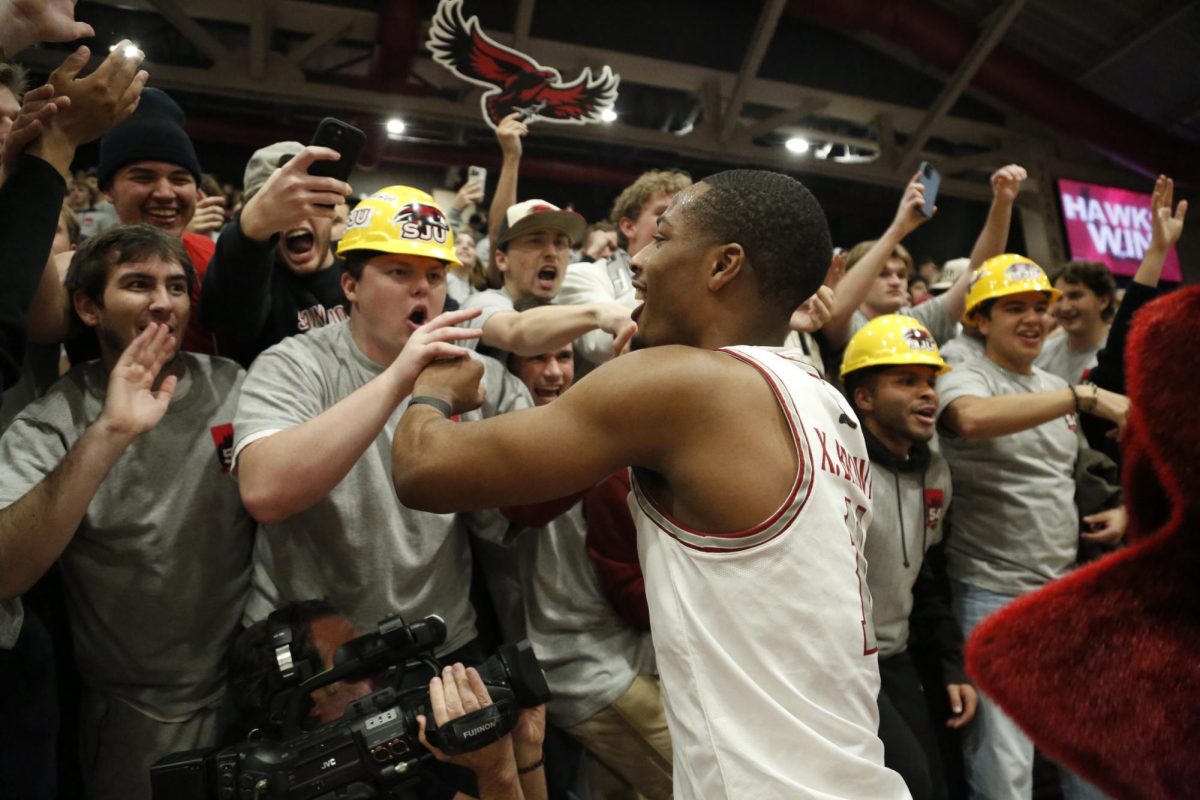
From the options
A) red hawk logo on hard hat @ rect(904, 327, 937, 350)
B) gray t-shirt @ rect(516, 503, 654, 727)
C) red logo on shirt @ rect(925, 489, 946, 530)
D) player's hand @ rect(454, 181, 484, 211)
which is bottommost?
gray t-shirt @ rect(516, 503, 654, 727)

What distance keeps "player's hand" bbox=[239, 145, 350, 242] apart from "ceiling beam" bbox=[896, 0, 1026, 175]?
8.03 m

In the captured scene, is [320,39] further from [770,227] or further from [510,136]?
[770,227]

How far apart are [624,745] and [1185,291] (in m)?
2.07

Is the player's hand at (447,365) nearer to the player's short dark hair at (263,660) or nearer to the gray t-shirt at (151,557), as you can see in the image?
the player's short dark hair at (263,660)

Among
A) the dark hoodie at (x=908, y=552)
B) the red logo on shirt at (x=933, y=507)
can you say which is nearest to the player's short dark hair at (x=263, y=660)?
the dark hoodie at (x=908, y=552)

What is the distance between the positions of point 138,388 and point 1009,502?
10.4 feet

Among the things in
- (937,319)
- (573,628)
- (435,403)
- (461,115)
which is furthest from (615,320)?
(461,115)

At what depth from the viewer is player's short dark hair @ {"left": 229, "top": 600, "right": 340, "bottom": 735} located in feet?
5.78

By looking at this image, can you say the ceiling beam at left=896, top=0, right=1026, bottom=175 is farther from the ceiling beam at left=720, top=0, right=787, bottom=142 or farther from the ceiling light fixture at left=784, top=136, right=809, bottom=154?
the ceiling beam at left=720, top=0, right=787, bottom=142

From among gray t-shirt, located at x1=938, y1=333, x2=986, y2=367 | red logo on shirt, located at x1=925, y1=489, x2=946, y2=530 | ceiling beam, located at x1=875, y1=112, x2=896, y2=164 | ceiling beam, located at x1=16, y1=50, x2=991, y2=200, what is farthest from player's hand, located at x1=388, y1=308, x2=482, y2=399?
ceiling beam, located at x1=875, y1=112, x2=896, y2=164

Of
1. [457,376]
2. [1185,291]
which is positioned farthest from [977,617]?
[1185,291]

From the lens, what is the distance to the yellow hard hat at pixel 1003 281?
3.64 metres

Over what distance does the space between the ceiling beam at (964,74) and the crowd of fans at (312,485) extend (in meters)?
5.94

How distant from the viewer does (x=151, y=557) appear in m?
2.05
